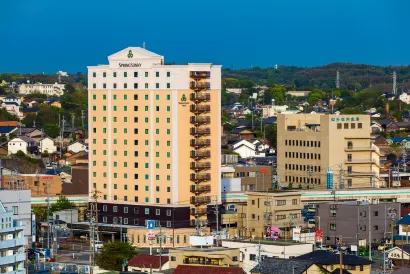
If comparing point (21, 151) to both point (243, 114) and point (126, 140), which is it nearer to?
point (126, 140)

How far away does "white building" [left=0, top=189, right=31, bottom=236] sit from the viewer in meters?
40.7

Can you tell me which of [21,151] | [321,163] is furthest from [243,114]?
[321,163]

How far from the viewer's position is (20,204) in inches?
1624

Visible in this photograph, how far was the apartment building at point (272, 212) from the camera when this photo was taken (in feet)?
146

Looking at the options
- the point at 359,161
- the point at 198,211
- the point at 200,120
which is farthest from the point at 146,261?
the point at 359,161

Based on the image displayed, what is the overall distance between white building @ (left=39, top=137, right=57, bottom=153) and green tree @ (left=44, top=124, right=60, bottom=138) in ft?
22.0

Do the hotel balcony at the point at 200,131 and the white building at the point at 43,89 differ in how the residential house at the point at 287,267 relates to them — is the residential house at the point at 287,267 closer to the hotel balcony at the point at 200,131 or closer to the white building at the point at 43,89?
the hotel balcony at the point at 200,131

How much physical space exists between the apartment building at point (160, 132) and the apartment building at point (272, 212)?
1434mm

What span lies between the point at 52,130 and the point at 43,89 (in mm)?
47031

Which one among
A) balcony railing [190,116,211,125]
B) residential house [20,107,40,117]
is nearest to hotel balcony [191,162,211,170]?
balcony railing [190,116,211,125]

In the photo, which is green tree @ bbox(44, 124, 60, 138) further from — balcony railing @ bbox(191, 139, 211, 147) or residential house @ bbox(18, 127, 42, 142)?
balcony railing @ bbox(191, 139, 211, 147)

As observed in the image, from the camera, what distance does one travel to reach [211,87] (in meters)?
45.3

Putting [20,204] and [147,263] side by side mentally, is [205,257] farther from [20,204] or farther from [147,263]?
[20,204]

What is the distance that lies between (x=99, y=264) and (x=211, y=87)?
1104cm
